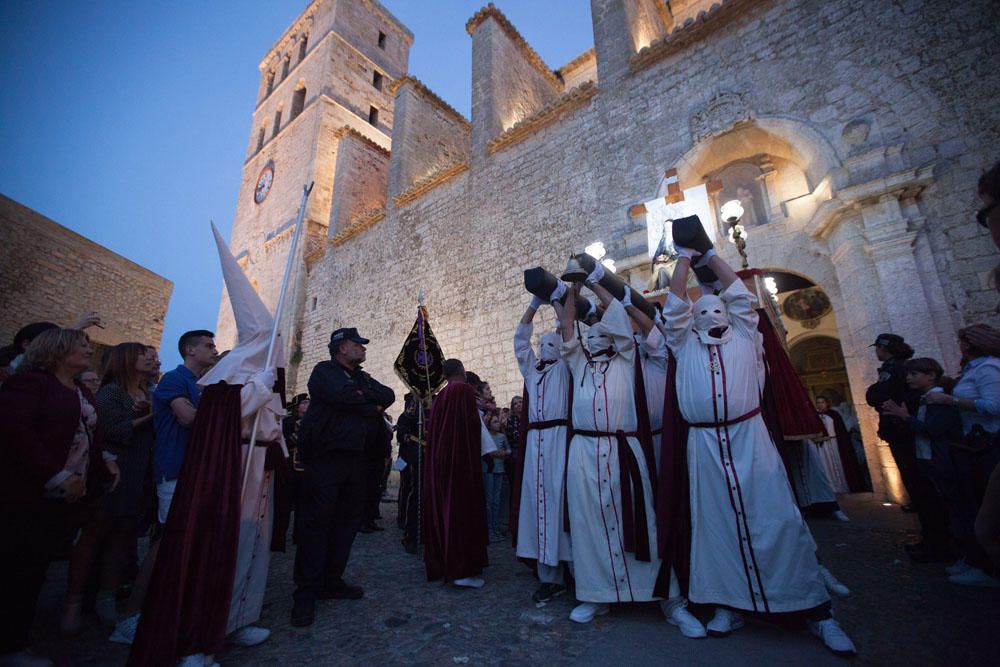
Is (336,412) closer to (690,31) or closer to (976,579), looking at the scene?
(976,579)

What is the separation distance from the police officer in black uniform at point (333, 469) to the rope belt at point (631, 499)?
1519 mm

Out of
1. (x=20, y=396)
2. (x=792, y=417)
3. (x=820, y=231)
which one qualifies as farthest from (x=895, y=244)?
(x=20, y=396)

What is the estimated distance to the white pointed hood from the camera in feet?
7.59

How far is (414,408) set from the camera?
15.9ft

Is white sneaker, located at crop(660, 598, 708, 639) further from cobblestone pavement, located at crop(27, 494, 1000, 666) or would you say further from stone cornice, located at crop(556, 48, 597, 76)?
stone cornice, located at crop(556, 48, 597, 76)

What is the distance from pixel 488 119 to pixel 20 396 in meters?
10.6

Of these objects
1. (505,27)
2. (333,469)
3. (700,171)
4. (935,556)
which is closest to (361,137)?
(505,27)

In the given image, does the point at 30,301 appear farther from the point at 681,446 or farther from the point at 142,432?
the point at 681,446

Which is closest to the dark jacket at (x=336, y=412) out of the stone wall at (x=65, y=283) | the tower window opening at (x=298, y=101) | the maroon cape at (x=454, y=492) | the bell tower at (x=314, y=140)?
the maroon cape at (x=454, y=492)

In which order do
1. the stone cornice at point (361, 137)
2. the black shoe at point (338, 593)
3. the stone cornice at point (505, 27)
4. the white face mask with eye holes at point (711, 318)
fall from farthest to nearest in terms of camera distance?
the stone cornice at point (361, 137)
the stone cornice at point (505, 27)
the black shoe at point (338, 593)
the white face mask with eye holes at point (711, 318)

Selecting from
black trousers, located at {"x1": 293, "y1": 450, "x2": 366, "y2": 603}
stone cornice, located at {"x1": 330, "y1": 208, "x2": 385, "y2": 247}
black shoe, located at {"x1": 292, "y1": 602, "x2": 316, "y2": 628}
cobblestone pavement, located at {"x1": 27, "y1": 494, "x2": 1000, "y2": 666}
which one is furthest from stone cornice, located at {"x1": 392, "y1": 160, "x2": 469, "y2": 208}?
black shoe, located at {"x1": 292, "y1": 602, "x2": 316, "y2": 628}

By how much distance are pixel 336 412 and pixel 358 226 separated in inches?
454

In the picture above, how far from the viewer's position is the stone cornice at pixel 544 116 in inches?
347

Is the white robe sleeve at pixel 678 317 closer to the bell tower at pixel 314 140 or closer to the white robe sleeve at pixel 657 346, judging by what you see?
the white robe sleeve at pixel 657 346
